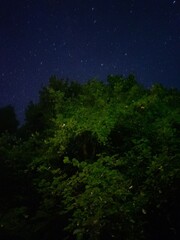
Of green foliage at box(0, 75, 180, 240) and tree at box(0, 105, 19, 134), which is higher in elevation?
tree at box(0, 105, 19, 134)

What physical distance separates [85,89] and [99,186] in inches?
162

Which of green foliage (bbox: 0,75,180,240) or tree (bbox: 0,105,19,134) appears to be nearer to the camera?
green foliage (bbox: 0,75,180,240)

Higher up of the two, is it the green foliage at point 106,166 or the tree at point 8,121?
the tree at point 8,121

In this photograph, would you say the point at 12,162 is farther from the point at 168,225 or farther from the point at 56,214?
the point at 168,225

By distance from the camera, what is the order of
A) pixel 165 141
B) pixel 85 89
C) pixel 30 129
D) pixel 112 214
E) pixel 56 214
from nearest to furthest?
pixel 112 214
pixel 165 141
pixel 85 89
pixel 56 214
pixel 30 129

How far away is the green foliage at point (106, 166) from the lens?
1316cm

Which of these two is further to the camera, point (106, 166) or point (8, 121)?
point (8, 121)

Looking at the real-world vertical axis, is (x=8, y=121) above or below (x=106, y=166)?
above

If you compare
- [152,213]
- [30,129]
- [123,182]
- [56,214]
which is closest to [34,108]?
[30,129]

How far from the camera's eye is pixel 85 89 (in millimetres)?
15812

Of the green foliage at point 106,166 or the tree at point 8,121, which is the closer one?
the green foliage at point 106,166

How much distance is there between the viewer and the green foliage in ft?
43.2

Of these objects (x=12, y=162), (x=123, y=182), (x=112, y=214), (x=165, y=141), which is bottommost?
(x=112, y=214)

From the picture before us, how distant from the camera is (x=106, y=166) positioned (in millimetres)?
14703
